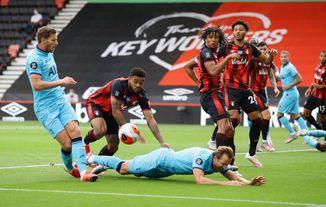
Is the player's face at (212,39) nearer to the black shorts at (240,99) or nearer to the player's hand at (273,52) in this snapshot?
the player's hand at (273,52)

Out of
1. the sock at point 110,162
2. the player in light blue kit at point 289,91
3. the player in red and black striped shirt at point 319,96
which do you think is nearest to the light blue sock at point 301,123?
the player in light blue kit at point 289,91

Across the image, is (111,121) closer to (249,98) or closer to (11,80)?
(249,98)

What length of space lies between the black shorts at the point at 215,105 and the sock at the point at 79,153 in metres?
2.70

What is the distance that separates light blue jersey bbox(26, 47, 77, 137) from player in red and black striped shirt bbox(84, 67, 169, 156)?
3.02ft

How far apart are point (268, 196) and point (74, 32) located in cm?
3328

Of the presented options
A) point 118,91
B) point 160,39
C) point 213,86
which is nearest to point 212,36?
point 213,86

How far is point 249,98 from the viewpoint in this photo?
16.0 meters

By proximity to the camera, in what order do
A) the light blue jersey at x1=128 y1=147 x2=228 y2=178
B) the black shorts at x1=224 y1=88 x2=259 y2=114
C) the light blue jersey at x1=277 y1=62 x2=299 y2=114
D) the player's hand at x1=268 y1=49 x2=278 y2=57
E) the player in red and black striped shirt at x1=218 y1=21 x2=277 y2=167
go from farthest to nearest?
the light blue jersey at x1=277 y1=62 x2=299 y2=114
the black shorts at x1=224 y1=88 x2=259 y2=114
the player in red and black striped shirt at x1=218 y1=21 x2=277 y2=167
the player's hand at x1=268 y1=49 x2=278 y2=57
the light blue jersey at x1=128 y1=147 x2=228 y2=178

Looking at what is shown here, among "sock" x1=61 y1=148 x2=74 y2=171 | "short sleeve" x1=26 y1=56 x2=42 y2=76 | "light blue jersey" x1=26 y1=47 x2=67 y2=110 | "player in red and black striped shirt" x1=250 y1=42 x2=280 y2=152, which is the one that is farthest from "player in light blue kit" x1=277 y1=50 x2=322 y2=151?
"short sleeve" x1=26 y1=56 x2=42 y2=76

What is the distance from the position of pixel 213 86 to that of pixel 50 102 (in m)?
A: 3.05

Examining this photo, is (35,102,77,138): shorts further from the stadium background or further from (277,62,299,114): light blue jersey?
the stadium background

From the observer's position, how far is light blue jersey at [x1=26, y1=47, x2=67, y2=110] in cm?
1283

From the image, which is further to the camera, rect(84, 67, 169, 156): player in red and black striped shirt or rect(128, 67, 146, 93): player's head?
rect(84, 67, 169, 156): player in red and black striped shirt

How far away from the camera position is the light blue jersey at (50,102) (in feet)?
42.5
